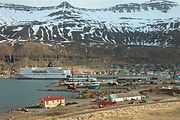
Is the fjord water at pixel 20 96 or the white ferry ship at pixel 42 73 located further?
the white ferry ship at pixel 42 73

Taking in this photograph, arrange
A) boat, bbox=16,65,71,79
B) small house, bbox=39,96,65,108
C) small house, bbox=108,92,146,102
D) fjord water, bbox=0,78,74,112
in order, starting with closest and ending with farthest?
small house, bbox=39,96,65,108 → small house, bbox=108,92,146,102 → fjord water, bbox=0,78,74,112 → boat, bbox=16,65,71,79

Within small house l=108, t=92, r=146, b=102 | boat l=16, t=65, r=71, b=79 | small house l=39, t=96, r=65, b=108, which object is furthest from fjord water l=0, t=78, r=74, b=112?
boat l=16, t=65, r=71, b=79

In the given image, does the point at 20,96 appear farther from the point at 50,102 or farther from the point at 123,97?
the point at 123,97

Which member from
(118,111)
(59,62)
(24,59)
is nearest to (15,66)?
(24,59)

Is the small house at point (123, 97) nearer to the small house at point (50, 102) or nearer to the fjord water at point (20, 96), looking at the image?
the small house at point (50, 102)

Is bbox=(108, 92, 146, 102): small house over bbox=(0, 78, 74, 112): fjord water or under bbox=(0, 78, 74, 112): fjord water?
over

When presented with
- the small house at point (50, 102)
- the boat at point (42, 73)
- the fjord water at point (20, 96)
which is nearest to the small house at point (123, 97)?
the small house at point (50, 102)

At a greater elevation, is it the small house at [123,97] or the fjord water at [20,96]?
the small house at [123,97]

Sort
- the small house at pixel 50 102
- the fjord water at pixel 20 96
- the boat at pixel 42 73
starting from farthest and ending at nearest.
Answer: the boat at pixel 42 73 < the fjord water at pixel 20 96 < the small house at pixel 50 102

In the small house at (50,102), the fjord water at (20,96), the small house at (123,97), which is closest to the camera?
the small house at (50,102)

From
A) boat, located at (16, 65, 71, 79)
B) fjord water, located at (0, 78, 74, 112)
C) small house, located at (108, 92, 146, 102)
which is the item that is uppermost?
small house, located at (108, 92, 146, 102)

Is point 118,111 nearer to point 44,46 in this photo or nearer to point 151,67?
point 151,67

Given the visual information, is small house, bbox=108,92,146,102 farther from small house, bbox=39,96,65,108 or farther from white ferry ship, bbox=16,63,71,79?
white ferry ship, bbox=16,63,71,79

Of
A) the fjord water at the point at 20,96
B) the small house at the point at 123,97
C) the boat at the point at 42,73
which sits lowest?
the boat at the point at 42,73
